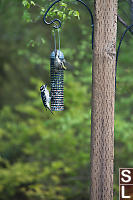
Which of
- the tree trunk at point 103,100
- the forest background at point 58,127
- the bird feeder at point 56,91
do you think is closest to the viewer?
the tree trunk at point 103,100

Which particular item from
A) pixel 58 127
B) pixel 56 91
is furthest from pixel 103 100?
pixel 58 127

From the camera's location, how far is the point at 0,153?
25.2 feet

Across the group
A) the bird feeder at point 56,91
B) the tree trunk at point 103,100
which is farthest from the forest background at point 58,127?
the tree trunk at point 103,100

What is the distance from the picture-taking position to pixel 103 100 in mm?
2453

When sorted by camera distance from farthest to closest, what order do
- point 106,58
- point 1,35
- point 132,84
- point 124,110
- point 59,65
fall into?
point 1,35 < point 124,110 < point 132,84 < point 59,65 < point 106,58

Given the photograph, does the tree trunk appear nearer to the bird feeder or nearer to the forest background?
the bird feeder

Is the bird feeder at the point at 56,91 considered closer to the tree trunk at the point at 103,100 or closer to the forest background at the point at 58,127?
the tree trunk at the point at 103,100

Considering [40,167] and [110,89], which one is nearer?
[110,89]

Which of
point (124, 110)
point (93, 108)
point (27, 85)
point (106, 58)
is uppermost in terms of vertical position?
point (27, 85)

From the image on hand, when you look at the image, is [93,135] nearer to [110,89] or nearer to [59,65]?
[110,89]

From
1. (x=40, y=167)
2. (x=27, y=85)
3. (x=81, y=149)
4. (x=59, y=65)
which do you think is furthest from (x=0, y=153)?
(x=59, y=65)

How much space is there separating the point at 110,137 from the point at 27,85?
7916 millimetres

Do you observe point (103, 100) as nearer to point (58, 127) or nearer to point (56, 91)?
point (56, 91)

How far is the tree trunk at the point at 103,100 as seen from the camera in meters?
2.45
